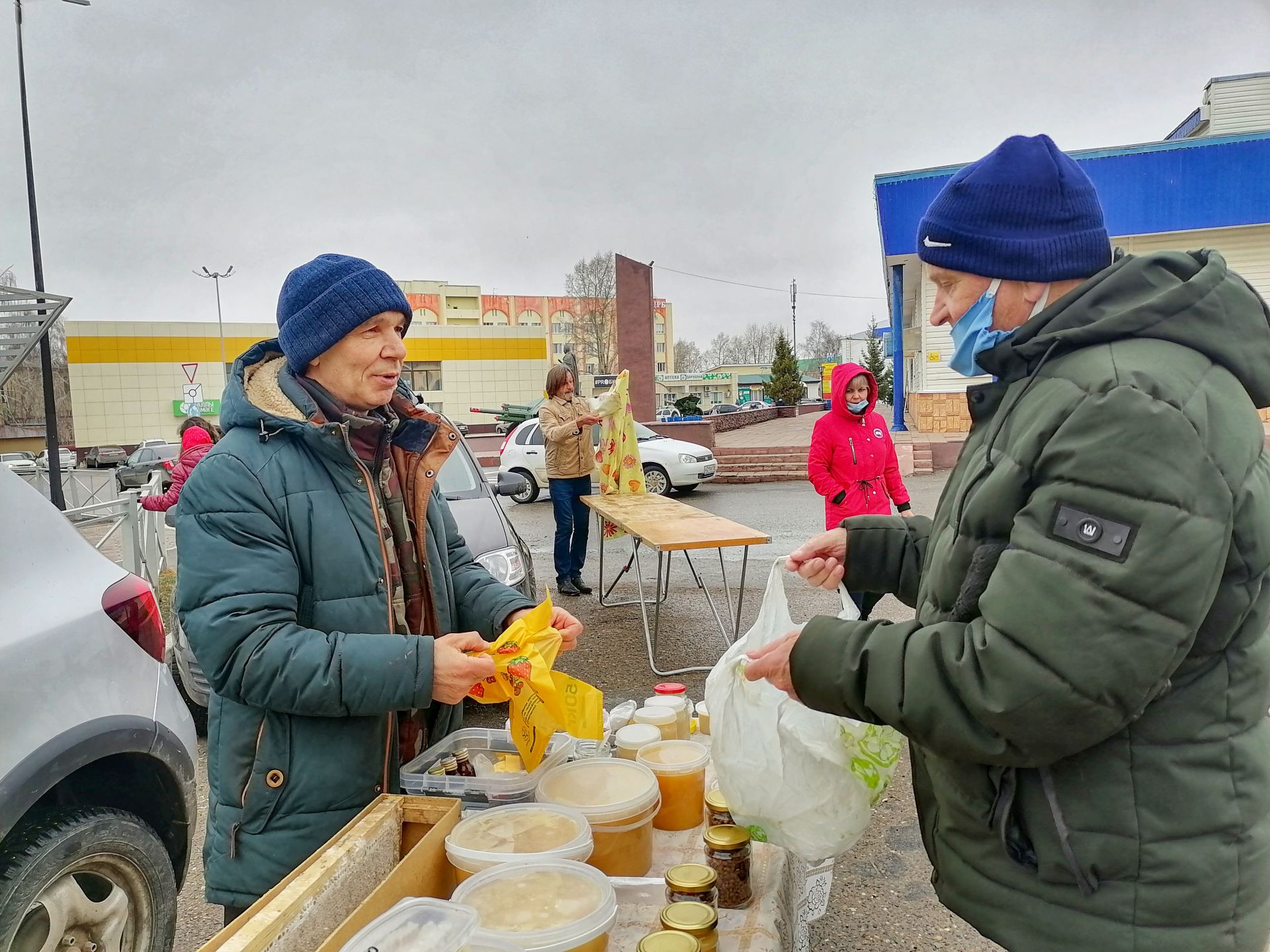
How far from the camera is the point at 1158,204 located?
20.0m

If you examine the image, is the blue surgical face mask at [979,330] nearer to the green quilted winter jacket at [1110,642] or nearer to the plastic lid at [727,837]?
the green quilted winter jacket at [1110,642]

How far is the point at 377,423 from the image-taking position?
2.03m

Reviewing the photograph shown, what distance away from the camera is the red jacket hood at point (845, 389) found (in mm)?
6102

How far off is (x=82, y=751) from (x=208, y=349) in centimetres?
5178

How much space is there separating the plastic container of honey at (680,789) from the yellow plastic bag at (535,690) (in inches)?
9.1

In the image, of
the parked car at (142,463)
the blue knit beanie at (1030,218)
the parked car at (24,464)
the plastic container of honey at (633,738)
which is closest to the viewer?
the blue knit beanie at (1030,218)

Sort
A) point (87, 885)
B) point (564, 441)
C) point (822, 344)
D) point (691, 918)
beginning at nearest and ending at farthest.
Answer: point (691, 918)
point (87, 885)
point (564, 441)
point (822, 344)

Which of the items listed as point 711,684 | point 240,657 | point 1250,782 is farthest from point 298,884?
point 1250,782

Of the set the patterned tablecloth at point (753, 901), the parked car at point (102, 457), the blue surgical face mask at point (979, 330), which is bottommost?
the parked car at point (102, 457)

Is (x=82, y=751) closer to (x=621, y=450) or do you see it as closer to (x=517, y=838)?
(x=517, y=838)

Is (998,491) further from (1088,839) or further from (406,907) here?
(406,907)

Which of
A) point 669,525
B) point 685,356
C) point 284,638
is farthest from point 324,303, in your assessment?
point 685,356

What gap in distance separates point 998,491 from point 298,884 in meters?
1.26

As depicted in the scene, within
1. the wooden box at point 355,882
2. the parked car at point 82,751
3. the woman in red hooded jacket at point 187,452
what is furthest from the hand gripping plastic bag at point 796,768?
the woman in red hooded jacket at point 187,452
